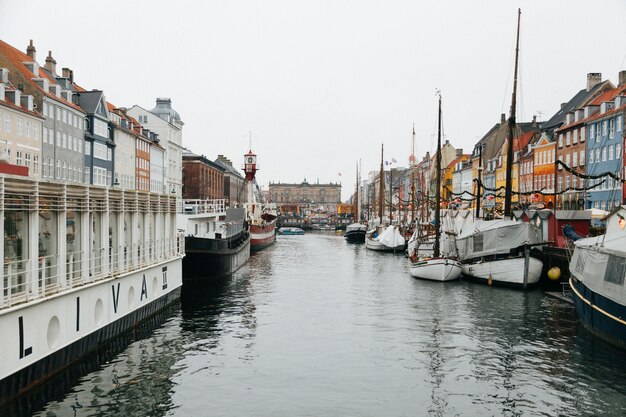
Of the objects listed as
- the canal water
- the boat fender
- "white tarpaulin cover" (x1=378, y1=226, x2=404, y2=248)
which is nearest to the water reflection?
the canal water

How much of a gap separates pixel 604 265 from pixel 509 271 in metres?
18.1

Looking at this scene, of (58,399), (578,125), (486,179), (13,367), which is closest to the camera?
(13,367)

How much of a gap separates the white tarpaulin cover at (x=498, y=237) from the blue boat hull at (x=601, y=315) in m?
13.8

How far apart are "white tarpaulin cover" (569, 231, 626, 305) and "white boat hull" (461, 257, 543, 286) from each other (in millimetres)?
12813

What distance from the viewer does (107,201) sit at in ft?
82.1

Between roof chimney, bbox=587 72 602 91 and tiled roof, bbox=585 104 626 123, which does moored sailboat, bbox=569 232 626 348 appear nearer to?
tiled roof, bbox=585 104 626 123

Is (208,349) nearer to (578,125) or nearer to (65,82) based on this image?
(65,82)

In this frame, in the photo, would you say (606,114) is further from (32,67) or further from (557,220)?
(32,67)

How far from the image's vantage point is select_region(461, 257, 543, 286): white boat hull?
4312 cm

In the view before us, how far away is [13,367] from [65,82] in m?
58.3

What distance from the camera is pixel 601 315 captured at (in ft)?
86.1

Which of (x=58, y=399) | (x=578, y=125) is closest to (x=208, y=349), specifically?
(x=58, y=399)

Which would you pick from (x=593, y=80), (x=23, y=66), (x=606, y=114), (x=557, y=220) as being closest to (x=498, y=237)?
(x=557, y=220)

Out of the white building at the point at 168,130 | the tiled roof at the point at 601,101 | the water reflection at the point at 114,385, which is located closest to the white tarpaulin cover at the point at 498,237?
the water reflection at the point at 114,385
